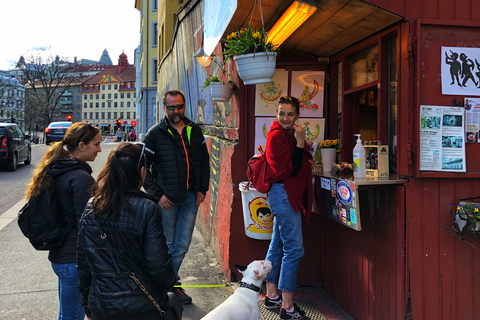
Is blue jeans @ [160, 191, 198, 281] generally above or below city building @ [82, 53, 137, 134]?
below

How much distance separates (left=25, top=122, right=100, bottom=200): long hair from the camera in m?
2.64

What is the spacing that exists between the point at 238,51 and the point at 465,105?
1.91 m

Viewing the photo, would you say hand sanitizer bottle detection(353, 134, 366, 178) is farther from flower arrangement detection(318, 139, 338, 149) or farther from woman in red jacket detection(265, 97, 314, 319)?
flower arrangement detection(318, 139, 338, 149)

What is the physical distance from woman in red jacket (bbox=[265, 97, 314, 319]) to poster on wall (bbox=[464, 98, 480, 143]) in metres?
1.27

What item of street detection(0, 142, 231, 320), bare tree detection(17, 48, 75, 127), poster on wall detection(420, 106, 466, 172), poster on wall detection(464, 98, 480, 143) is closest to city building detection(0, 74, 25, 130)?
bare tree detection(17, 48, 75, 127)

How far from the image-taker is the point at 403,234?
317 cm

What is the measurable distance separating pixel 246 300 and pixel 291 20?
98.2 inches

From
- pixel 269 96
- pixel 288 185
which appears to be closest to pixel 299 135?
pixel 288 185

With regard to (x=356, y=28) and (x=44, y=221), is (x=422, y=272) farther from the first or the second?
(x=44, y=221)

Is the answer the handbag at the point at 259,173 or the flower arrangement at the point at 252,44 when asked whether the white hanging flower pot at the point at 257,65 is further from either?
the handbag at the point at 259,173

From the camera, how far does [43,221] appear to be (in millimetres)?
2596

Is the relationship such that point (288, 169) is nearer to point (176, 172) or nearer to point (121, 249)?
point (176, 172)

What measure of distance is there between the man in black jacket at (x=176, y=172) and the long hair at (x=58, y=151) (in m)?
1.08

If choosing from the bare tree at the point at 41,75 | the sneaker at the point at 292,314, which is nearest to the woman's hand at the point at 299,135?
the sneaker at the point at 292,314
